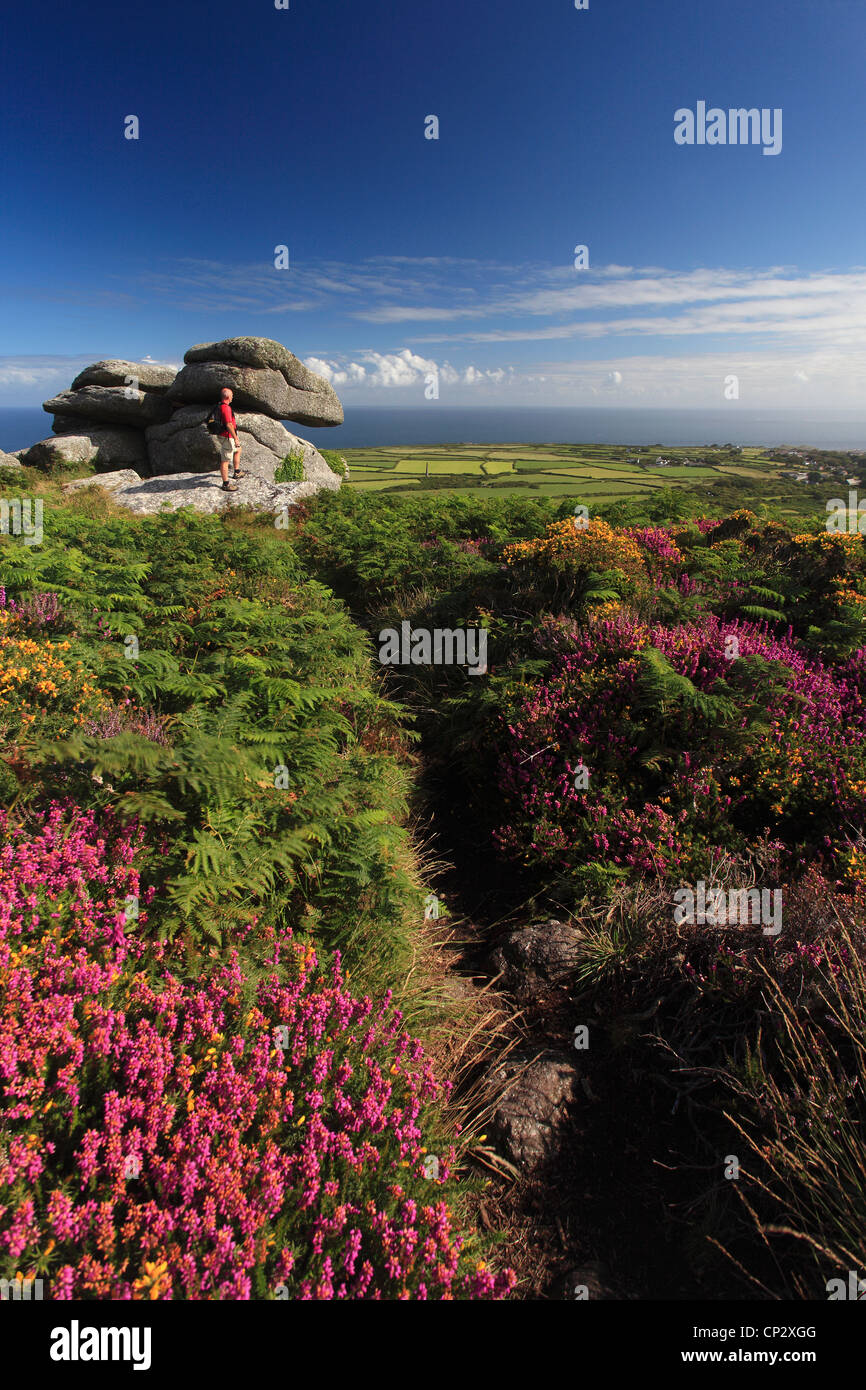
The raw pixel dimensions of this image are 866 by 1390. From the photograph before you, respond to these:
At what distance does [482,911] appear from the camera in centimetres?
539

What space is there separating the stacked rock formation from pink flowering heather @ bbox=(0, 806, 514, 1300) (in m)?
22.9

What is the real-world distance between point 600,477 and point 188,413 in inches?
831

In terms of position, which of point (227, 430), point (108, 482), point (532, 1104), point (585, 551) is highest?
point (227, 430)

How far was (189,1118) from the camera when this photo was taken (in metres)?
2.52

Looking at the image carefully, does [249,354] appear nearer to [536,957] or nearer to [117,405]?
[117,405]

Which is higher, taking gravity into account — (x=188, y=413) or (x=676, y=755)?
(x=188, y=413)

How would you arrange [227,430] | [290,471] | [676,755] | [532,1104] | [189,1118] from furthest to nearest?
[290,471]
[227,430]
[676,755]
[532,1104]
[189,1118]

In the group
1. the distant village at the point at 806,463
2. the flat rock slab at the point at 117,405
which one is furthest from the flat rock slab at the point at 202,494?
the distant village at the point at 806,463

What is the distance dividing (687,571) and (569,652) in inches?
156

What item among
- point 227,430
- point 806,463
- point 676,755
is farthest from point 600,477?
point 676,755

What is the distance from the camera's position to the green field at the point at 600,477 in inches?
880

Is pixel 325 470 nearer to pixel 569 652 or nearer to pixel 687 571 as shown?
pixel 687 571

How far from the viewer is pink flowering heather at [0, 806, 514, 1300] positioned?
6.97 feet

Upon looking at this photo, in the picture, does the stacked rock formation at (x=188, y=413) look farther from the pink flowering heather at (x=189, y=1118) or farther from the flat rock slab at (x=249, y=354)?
the pink flowering heather at (x=189, y=1118)
